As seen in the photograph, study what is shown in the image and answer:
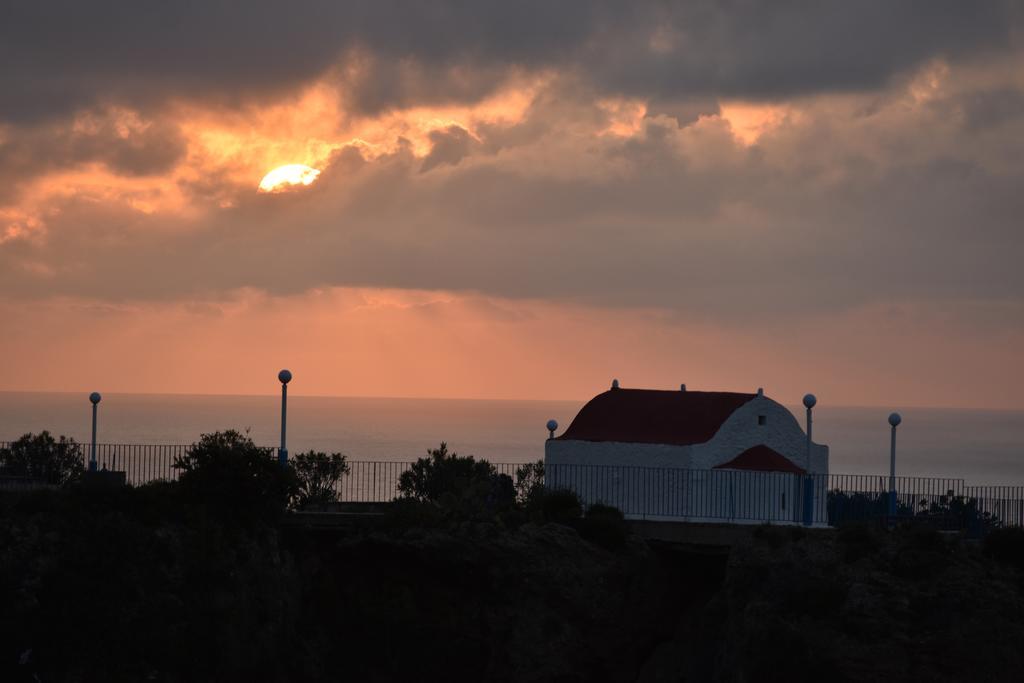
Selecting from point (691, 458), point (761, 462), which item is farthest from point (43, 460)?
point (761, 462)

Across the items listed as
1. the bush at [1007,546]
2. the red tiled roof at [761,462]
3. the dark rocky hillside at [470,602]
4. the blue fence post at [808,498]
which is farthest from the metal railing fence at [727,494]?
the bush at [1007,546]

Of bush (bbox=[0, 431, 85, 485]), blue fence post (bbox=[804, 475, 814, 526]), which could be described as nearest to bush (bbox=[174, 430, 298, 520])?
bush (bbox=[0, 431, 85, 485])

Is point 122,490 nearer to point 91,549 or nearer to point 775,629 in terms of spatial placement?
point 91,549

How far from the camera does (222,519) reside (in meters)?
36.7

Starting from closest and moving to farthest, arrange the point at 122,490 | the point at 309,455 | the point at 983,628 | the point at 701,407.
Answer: the point at 983,628
the point at 122,490
the point at 701,407
the point at 309,455

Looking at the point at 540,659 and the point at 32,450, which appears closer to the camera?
the point at 540,659

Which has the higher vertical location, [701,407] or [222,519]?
[701,407]

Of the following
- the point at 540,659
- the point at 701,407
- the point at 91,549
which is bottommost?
the point at 540,659

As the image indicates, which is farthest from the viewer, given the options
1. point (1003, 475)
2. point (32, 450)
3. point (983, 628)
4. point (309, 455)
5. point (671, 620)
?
point (1003, 475)

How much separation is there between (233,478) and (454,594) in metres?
6.65

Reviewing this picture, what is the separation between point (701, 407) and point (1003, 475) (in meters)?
164

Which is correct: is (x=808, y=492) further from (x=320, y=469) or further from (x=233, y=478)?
(x=320, y=469)

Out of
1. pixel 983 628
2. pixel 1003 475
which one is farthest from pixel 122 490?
pixel 1003 475

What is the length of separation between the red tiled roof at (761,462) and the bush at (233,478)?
1337 centimetres
